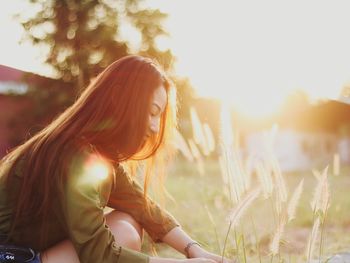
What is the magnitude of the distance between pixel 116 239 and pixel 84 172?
1.05 feet

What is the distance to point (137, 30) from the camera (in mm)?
12453

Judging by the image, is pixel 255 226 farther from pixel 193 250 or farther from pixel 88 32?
pixel 88 32

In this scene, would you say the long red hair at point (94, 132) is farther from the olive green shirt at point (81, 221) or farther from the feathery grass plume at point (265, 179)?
the feathery grass plume at point (265, 179)

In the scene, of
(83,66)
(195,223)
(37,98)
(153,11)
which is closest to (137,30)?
(153,11)

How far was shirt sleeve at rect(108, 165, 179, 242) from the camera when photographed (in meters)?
2.46

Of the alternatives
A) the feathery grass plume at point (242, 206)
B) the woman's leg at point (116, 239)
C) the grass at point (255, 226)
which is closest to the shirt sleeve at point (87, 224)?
the woman's leg at point (116, 239)

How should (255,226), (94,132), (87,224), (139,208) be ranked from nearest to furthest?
(87,224) < (94,132) < (139,208) < (255,226)

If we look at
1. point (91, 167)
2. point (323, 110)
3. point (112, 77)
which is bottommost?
point (323, 110)

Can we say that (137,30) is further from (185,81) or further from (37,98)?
(37,98)

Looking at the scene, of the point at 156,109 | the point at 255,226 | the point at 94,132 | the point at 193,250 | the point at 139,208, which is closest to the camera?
the point at 94,132

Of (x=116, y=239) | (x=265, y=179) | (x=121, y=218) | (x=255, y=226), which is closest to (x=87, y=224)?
(x=116, y=239)

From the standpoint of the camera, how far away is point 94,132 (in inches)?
79.0

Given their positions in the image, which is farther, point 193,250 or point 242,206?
point 193,250

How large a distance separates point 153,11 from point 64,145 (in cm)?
1085
